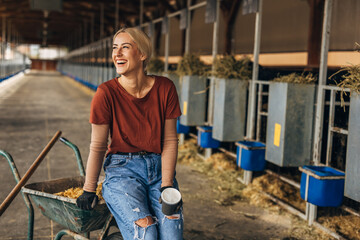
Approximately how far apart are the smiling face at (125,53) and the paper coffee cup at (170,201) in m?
0.70

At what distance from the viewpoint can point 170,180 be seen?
2271 millimetres

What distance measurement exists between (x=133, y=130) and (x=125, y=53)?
42 cm

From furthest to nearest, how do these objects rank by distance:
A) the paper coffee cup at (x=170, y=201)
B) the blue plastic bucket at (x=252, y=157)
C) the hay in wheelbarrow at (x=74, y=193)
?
the blue plastic bucket at (x=252, y=157) < the hay in wheelbarrow at (x=74, y=193) < the paper coffee cup at (x=170, y=201)

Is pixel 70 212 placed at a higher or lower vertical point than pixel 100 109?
lower

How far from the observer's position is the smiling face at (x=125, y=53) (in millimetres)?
2318

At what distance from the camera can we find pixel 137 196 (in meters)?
2.16

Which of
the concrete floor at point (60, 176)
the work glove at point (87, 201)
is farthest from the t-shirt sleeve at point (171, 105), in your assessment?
the concrete floor at point (60, 176)

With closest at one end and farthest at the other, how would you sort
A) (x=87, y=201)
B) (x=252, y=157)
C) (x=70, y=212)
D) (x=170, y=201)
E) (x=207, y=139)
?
(x=170, y=201) < (x=87, y=201) < (x=70, y=212) < (x=252, y=157) < (x=207, y=139)

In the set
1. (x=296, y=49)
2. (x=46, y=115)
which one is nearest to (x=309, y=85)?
(x=296, y=49)

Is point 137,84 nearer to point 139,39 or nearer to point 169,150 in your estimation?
point 139,39

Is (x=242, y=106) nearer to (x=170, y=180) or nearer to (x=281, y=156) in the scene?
(x=281, y=156)

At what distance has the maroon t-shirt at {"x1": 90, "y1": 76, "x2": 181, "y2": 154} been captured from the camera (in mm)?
2287

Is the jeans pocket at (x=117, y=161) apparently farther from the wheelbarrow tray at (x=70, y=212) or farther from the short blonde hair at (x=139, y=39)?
the short blonde hair at (x=139, y=39)

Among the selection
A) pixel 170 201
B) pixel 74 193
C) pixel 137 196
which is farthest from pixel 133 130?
pixel 74 193
